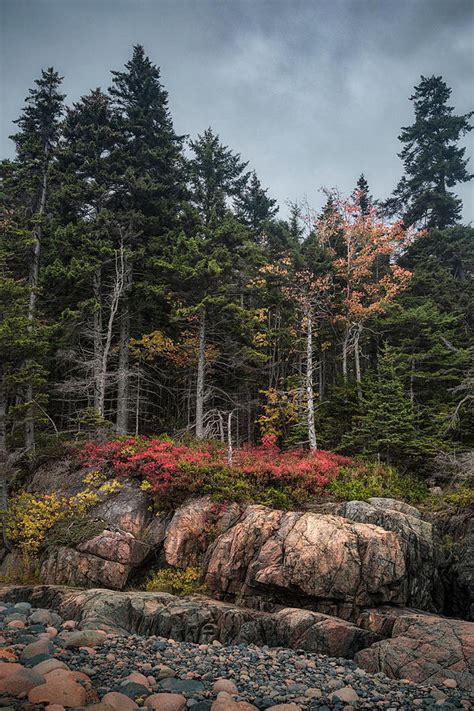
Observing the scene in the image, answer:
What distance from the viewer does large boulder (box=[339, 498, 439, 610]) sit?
898 cm

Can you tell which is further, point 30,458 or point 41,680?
point 30,458

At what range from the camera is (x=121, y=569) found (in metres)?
9.67

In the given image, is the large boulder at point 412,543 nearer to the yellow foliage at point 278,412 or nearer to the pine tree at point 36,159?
the yellow foliage at point 278,412

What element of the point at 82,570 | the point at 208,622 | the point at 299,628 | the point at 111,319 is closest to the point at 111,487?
the point at 82,570

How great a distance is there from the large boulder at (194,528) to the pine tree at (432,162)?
25.7 m

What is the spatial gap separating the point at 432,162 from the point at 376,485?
26377 millimetres

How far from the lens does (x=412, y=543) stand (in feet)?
31.0

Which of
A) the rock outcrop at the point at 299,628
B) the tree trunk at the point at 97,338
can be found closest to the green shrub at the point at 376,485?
the rock outcrop at the point at 299,628

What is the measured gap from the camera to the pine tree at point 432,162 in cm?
2773

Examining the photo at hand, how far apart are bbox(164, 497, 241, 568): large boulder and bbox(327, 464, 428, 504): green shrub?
12.0 ft

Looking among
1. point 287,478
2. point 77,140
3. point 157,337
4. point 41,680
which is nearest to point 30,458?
point 157,337

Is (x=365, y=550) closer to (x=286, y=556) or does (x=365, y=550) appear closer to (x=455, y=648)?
(x=286, y=556)

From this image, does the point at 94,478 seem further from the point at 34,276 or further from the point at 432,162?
the point at 432,162

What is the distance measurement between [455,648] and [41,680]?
5.97 metres
